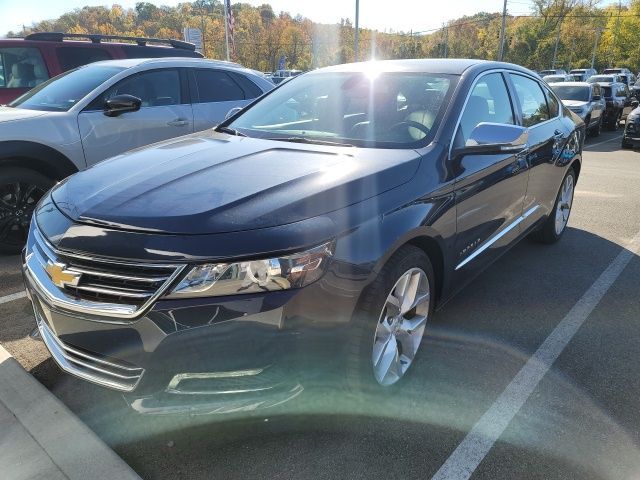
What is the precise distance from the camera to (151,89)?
5.56 meters

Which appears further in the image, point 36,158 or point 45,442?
point 36,158

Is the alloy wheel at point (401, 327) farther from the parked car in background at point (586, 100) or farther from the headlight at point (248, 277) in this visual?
the parked car in background at point (586, 100)

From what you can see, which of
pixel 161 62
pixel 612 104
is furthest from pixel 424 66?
pixel 612 104

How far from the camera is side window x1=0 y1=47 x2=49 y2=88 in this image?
694 cm

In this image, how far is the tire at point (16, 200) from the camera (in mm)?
4625

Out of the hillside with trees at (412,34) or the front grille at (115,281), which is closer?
the front grille at (115,281)

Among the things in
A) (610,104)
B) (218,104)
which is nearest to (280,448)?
(218,104)

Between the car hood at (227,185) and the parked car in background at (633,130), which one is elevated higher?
the car hood at (227,185)

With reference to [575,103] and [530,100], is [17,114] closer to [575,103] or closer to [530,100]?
[530,100]

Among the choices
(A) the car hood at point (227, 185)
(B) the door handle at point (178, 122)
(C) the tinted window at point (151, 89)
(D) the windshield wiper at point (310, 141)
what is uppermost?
(C) the tinted window at point (151, 89)

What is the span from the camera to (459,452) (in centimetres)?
238

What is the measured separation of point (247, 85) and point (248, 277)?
492 cm

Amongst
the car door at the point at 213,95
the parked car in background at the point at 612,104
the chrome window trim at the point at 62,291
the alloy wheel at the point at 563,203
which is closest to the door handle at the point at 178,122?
the car door at the point at 213,95

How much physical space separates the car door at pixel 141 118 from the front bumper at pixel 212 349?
336 cm
